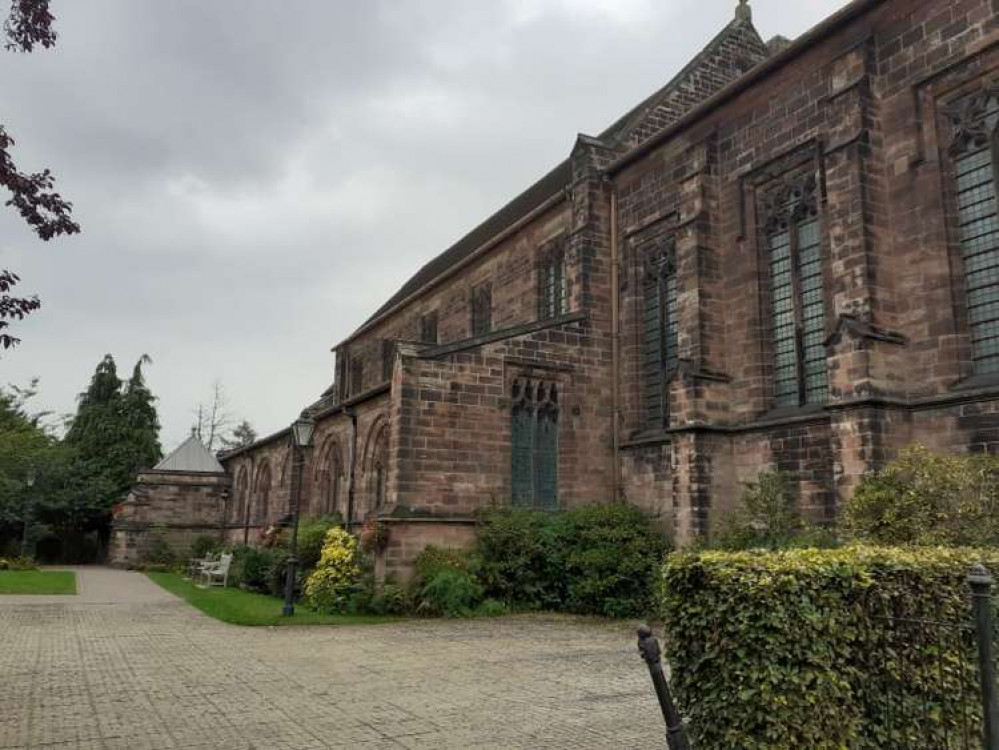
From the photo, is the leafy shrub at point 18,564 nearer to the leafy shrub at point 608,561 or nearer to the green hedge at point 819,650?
the leafy shrub at point 608,561

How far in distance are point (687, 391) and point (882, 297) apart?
4.25m

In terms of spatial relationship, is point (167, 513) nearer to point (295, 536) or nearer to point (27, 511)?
point (27, 511)

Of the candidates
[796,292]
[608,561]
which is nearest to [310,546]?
[608,561]

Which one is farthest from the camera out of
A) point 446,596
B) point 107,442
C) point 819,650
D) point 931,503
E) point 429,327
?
point 107,442

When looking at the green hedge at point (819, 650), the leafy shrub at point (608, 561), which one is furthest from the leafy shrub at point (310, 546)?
the green hedge at point (819, 650)

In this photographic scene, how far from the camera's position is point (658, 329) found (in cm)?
1914

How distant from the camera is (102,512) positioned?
42.5m

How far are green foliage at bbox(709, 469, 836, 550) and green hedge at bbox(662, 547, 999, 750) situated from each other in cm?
816

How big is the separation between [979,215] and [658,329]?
25.3ft

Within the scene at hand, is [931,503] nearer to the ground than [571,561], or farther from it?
farther from it

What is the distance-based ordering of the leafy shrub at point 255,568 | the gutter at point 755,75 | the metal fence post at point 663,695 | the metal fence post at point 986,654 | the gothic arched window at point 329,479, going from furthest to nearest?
the gothic arched window at point 329,479
the leafy shrub at point 255,568
the gutter at point 755,75
the metal fence post at point 663,695
the metal fence post at point 986,654

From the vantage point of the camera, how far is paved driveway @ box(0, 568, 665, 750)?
6.65 metres

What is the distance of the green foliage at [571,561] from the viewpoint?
1563cm

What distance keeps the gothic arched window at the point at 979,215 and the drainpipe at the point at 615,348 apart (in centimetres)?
850
